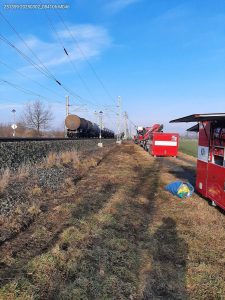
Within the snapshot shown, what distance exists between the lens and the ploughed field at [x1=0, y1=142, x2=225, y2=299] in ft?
14.3

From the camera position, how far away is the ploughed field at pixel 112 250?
4.36m

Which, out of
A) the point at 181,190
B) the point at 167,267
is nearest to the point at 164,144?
the point at 181,190

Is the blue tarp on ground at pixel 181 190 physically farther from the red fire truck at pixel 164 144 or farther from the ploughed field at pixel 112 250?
the red fire truck at pixel 164 144

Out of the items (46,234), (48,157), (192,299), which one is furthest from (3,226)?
(48,157)

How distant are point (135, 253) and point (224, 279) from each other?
1.52 m

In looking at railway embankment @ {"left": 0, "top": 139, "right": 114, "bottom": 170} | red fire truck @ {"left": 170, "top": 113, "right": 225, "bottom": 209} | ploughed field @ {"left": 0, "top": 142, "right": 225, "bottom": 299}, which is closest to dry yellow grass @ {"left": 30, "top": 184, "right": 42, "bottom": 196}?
ploughed field @ {"left": 0, "top": 142, "right": 225, "bottom": 299}

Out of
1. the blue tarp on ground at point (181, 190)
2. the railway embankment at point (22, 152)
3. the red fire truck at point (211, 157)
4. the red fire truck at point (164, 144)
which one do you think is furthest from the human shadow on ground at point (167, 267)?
the red fire truck at point (164, 144)

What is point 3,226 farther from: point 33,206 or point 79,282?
point 79,282

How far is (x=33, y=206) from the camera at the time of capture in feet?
26.8

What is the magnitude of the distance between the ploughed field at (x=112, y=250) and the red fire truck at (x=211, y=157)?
0.53 m

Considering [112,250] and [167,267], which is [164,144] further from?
[167,267]

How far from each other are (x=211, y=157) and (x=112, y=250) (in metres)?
5.13

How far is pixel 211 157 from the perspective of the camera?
9.59 m

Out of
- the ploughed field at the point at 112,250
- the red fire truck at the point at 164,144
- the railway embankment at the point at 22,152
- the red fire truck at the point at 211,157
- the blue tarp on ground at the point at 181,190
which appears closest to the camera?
the ploughed field at the point at 112,250
